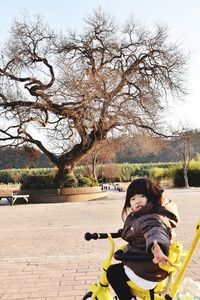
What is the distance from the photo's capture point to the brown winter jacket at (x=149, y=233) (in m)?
2.39

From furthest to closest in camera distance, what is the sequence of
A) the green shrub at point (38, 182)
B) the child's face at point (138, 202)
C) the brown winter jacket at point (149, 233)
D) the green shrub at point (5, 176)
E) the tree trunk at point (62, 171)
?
1. the green shrub at point (5, 176)
2. the tree trunk at point (62, 171)
3. the green shrub at point (38, 182)
4. the child's face at point (138, 202)
5. the brown winter jacket at point (149, 233)

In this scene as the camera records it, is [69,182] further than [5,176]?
No

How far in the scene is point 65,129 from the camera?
22891mm

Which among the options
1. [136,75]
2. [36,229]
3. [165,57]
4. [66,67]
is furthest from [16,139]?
[36,229]

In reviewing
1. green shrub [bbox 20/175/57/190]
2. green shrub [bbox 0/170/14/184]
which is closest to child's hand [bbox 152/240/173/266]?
green shrub [bbox 20/175/57/190]

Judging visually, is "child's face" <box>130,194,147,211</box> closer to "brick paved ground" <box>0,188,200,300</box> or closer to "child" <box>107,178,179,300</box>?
"child" <box>107,178,179,300</box>

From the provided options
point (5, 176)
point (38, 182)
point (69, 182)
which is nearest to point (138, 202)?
point (69, 182)

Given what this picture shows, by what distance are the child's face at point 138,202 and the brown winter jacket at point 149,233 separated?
0.13ft

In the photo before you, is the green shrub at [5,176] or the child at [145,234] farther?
the green shrub at [5,176]

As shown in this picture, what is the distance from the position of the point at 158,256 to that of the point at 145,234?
20cm

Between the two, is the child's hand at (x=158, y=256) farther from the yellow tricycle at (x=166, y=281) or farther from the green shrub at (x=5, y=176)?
the green shrub at (x=5, y=176)

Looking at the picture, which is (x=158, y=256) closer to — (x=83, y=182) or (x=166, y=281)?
(x=166, y=281)

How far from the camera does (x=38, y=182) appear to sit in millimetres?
22062

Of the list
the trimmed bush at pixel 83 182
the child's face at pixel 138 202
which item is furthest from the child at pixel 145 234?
the trimmed bush at pixel 83 182
